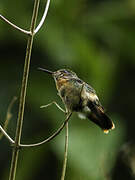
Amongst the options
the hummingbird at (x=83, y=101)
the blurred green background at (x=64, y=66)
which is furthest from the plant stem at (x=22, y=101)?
the blurred green background at (x=64, y=66)

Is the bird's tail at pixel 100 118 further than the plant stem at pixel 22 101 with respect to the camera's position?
Yes

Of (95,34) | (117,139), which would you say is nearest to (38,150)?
(117,139)

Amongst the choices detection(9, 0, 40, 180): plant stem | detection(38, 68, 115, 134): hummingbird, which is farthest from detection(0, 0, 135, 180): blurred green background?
detection(9, 0, 40, 180): plant stem

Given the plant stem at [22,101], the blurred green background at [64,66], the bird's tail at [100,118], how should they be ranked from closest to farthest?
the plant stem at [22,101]
the bird's tail at [100,118]
the blurred green background at [64,66]

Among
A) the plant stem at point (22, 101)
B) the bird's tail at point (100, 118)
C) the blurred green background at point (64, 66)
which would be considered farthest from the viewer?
the blurred green background at point (64, 66)

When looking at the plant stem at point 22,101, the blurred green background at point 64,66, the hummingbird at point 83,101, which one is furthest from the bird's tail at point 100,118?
the blurred green background at point 64,66

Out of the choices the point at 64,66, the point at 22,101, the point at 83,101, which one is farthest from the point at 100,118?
the point at 64,66

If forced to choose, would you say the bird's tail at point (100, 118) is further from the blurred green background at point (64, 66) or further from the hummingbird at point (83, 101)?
the blurred green background at point (64, 66)

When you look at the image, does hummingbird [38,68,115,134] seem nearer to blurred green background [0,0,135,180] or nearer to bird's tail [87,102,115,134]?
bird's tail [87,102,115,134]

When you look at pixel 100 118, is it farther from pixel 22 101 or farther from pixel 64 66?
pixel 64 66
